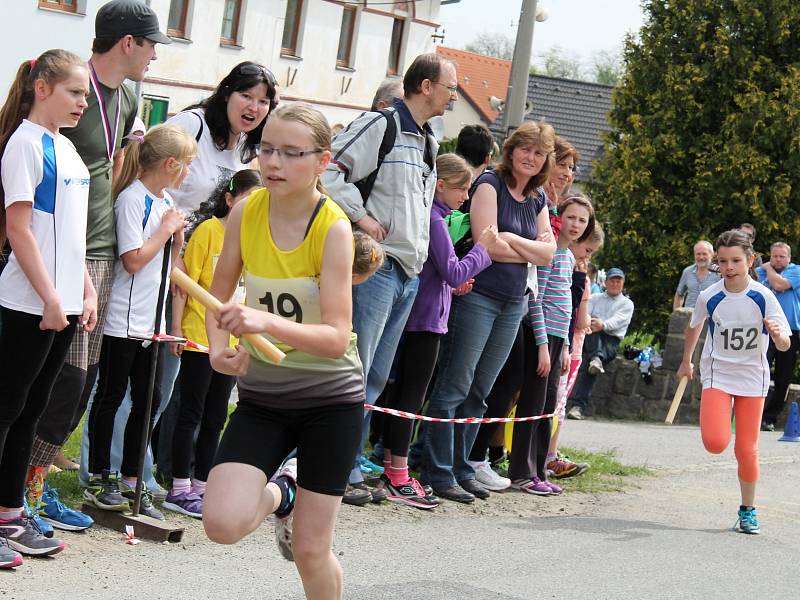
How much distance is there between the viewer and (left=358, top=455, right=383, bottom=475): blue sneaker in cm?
895

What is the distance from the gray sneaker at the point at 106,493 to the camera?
21.9ft

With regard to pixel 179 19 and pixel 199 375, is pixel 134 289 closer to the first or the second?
pixel 199 375

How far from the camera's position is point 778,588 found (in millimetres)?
7246

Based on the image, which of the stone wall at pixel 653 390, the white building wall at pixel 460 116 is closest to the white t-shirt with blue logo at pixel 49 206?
the stone wall at pixel 653 390

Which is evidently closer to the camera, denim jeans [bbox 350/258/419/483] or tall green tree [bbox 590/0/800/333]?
denim jeans [bbox 350/258/419/483]

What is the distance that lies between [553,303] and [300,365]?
480 centimetres

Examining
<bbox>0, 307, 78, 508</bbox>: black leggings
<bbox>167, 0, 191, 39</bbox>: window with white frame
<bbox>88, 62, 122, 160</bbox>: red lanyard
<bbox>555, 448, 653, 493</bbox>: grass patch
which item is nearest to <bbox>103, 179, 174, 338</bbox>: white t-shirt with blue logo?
<bbox>88, 62, 122, 160</bbox>: red lanyard

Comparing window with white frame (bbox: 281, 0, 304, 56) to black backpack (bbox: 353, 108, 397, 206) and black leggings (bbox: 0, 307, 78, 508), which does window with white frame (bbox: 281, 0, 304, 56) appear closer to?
black backpack (bbox: 353, 108, 397, 206)

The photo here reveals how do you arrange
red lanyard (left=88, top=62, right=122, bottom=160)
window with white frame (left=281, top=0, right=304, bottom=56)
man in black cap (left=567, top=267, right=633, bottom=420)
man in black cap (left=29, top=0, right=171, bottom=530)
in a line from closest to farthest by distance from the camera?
man in black cap (left=29, top=0, right=171, bottom=530), red lanyard (left=88, top=62, right=122, bottom=160), man in black cap (left=567, top=267, right=633, bottom=420), window with white frame (left=281, top=0, right=304, bottom=56)

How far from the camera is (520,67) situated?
727 inches

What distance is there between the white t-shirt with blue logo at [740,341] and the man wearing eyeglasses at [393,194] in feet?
8.73

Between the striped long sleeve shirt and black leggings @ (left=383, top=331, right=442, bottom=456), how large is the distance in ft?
3.62

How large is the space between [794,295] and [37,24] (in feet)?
54.5

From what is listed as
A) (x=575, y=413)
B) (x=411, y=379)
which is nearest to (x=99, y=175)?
(x=411, y=379)
